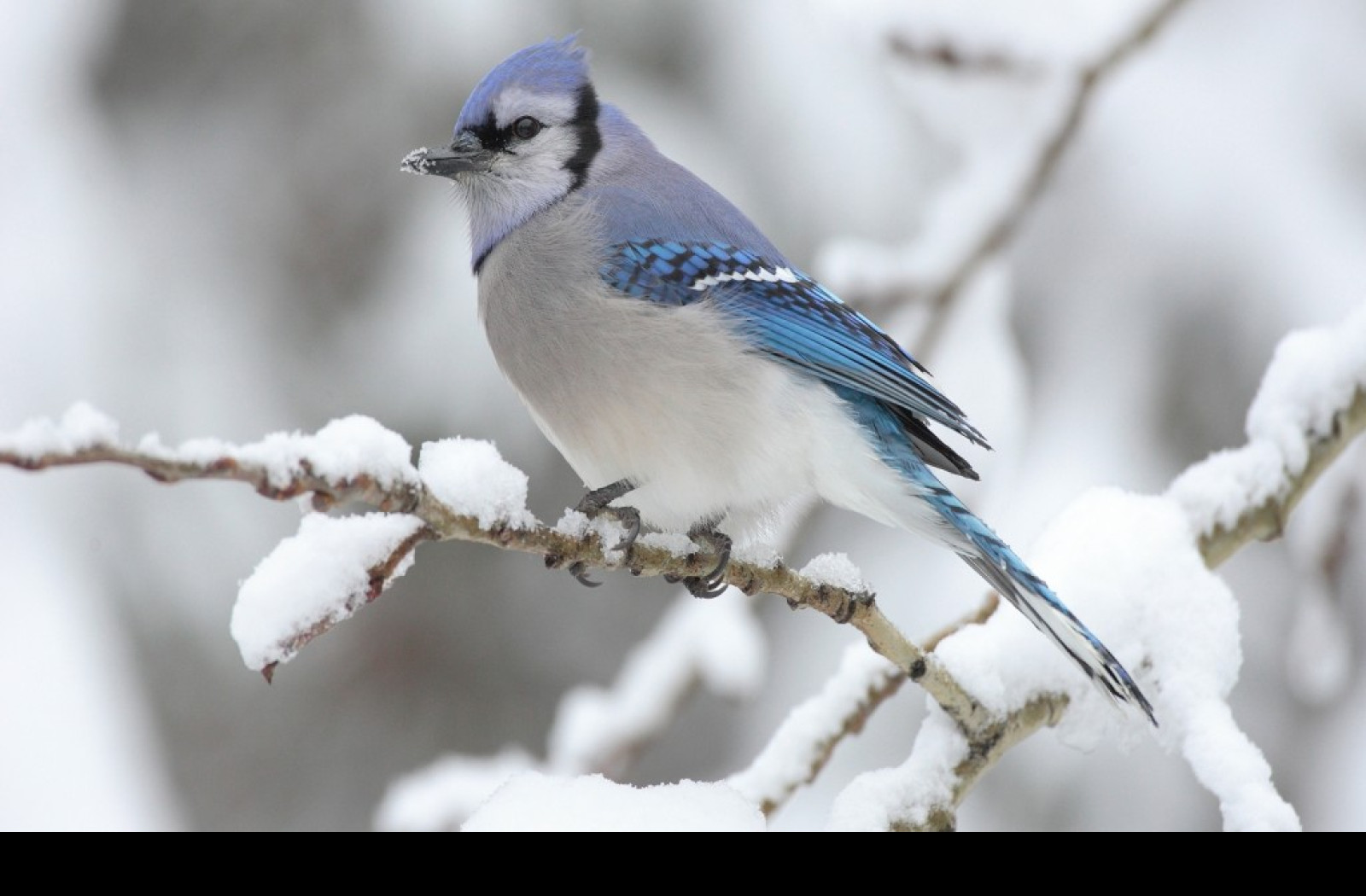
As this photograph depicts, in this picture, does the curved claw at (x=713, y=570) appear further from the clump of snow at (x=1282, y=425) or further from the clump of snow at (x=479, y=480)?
the clump of snow at (x=1282, y=425)

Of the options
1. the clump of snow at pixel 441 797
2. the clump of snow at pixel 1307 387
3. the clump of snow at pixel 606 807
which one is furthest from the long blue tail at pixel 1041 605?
the clump of snow at pixel 441 797

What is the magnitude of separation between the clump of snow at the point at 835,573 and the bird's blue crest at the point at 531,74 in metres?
1.02

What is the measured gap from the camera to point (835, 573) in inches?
57.6

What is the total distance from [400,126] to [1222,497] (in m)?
2.29

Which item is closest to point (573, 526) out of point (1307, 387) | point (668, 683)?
point (1307, 387)

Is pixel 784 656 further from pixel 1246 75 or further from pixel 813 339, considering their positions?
pixel 1246 75

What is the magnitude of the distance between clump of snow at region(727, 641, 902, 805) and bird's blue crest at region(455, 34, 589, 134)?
3.46 ft

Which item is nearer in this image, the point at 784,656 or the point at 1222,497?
the point at 1222,497

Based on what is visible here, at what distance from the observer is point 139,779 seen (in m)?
2.95

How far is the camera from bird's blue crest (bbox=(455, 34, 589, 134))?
212cm

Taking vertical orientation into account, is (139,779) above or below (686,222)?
below

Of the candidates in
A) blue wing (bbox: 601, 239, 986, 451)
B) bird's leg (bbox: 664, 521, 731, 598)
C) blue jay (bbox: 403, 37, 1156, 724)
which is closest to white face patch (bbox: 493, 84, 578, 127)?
blue jay (bbox: 403, 37, 1156, 724)
